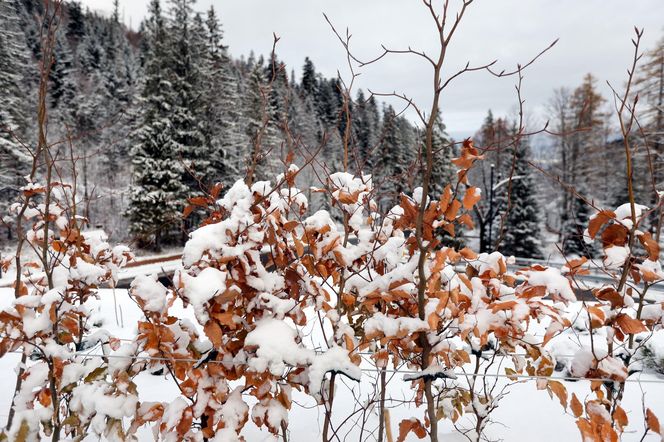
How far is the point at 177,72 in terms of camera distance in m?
18.1

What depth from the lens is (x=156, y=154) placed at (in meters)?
17.4

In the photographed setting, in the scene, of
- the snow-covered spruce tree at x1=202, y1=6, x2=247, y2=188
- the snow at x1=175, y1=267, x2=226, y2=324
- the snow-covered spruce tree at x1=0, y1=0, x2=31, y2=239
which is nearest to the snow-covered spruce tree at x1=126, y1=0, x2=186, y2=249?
the snow-covered spruce tree at x1=202, y1=6, x2=247, y2=188

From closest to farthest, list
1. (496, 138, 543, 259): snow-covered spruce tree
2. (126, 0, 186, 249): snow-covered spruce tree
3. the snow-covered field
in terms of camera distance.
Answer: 1. the snow-covered field
2. (126, 0, 186, 249): snow-covered spruce tree
3. (496, 138, 543, 259): snow-covered spruce tree

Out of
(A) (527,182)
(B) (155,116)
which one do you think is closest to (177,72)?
(B) (155,116)

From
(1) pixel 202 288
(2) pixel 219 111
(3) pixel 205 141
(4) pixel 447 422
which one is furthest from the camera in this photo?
(2) pixel 219 111

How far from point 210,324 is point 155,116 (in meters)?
18.5

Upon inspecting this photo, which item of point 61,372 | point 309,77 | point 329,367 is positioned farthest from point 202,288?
point 309,77

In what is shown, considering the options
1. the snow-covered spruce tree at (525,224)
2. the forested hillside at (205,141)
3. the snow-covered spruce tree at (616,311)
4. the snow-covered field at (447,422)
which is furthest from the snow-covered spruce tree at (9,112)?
the snow-covered spruce tree at (525,224)

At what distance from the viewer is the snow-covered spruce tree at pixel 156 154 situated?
16.9 metres

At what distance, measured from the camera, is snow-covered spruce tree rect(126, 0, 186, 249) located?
55.6 feet

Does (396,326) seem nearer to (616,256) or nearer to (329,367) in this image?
(329,367)

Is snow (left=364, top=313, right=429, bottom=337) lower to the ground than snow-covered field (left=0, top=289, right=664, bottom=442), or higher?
higher

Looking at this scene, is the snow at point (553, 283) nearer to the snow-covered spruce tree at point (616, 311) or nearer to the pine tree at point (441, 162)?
the snow-covered spruce tree at point (616, 311)

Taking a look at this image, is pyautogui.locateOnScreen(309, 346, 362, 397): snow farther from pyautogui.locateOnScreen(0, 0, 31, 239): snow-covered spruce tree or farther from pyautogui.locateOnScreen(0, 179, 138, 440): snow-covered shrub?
pyautogui.locateOnScreen(0, 0, 31, 239): snow-covered spruce tree
